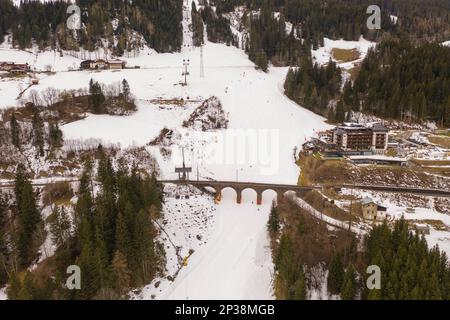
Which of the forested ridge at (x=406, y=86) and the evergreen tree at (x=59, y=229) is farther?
the forested ridge at (x=406, y=86)

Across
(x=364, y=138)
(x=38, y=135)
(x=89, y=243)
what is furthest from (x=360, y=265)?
(x=38, y=135)

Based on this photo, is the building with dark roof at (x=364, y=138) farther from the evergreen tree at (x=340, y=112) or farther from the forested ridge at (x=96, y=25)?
the forested ridge at (x=96, y=25)

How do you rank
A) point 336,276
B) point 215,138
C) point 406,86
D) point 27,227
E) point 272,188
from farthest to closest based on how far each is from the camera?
point 406,86 → point 215,138 → point 272,188 → point 27,227 → point 336,276

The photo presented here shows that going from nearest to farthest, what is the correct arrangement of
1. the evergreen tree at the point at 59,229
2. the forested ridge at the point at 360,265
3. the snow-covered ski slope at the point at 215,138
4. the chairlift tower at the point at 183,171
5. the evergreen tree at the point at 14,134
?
the forested ridge at the point at 360,265 → the evergreen tree at the point at 59,229 → the snow-covered ski slope at the point at 215,138 → the chairlift tower at the point at 183,171 → the evergreen tree at the point at 14,134

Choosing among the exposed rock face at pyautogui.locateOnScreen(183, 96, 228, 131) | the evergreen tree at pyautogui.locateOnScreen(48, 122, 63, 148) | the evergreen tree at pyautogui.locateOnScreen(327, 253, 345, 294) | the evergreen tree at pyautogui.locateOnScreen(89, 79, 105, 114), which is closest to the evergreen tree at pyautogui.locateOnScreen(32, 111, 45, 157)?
the evergreen tree at pyautogui.locateOnScreen(48, 122, 63, 148)

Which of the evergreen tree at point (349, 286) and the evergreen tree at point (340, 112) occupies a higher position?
the evergreen tree at point (340, 112)

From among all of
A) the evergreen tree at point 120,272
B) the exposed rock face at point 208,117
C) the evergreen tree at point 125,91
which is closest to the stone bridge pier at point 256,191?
the evergreen tree at point 120,272

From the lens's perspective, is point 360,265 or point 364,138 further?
point 364,138

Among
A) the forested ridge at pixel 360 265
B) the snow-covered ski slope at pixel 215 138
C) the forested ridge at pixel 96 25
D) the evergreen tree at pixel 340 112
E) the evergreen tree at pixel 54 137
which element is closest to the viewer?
the forested ridge at pixel 360 265

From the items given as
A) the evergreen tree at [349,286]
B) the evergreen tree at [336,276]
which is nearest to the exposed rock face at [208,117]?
the evergreen tree at [336,276]

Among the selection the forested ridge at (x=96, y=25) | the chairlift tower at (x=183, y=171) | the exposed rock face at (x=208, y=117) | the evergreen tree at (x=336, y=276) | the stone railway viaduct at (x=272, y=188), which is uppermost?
the forested ridge at (x=96, y=25)

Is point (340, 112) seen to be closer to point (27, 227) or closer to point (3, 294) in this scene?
point (27, 227)
